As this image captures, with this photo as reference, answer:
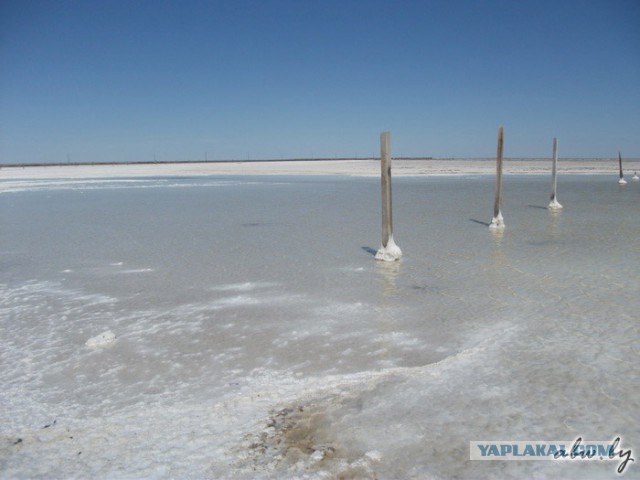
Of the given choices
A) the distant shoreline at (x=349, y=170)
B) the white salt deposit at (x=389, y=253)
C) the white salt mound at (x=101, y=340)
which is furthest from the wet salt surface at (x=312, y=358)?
the distant shoreline at (x=349, y=170)

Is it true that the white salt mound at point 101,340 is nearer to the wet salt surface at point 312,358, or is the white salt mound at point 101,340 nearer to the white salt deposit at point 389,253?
the wet salt surface at point 312,358

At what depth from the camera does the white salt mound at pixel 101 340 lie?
16.3 feet

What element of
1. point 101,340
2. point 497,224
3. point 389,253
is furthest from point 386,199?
point 101,340

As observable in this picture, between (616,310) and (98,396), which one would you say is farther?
(616,310)

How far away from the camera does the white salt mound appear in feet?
16.3

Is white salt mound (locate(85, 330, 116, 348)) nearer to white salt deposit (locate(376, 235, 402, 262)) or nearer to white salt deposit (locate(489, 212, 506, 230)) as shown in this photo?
white salt deposit (locate(376, 235, 402, 262))

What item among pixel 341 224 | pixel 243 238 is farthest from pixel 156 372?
pixel 341 224

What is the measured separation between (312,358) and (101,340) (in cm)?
217

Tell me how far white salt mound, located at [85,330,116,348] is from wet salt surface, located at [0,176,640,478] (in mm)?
88

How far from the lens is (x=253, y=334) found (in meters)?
5.24

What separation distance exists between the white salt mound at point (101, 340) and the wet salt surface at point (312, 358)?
9 centimetres

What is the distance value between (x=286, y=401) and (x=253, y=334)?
5.00 feet

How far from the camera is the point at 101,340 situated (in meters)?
5.00

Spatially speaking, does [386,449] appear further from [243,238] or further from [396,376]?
[243,238]
